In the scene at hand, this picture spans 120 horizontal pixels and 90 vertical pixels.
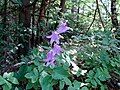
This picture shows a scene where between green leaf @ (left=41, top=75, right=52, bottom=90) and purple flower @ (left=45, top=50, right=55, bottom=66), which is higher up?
purple flower @ (left=45, top=50, right=55, bottom=66)

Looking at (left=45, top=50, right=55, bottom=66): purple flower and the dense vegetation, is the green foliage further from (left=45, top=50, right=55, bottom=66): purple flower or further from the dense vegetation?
(left=45, top=50, right=55, bottom=66): purple flower

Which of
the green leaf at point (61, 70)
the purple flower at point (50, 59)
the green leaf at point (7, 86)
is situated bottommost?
the green leaf at point (7, 86)

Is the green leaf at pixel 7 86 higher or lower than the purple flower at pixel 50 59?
lower

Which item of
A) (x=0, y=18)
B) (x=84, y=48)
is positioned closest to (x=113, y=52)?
(x=84, y=48)

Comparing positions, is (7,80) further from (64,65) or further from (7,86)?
(64,65)

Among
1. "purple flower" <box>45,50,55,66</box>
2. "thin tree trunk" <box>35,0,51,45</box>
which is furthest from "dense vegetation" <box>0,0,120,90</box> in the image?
"thin tree trunk" <box>35,0,51,45</box>

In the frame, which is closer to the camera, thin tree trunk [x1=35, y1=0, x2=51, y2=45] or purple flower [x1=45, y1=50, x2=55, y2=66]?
purple flower [x1=45, y1=50, x2=55, y2=66]

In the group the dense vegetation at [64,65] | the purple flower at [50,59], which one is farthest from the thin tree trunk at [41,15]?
the purple flower at [50,59]

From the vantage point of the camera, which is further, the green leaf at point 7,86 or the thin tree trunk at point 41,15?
the thin tree trunk at point 41,15

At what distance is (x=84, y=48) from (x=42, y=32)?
6.09ft

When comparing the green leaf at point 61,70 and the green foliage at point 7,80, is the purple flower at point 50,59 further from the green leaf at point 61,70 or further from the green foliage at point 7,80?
the green foliage at point 7,80

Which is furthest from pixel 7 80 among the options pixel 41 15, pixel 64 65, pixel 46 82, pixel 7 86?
pixel 41 15

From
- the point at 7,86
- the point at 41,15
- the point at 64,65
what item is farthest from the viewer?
the point at 41,15

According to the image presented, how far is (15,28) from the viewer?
401 cm
